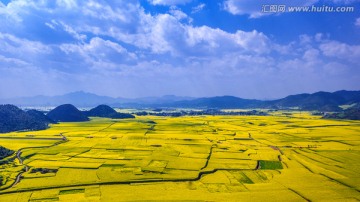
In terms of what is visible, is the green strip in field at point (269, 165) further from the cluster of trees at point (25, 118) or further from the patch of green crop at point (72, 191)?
the cluster of trees at point (25, 118)

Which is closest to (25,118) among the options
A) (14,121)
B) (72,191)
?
(14,121)

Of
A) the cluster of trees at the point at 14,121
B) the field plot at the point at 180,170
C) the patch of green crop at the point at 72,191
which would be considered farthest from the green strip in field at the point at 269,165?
the cluster of trees at the point at 14,121

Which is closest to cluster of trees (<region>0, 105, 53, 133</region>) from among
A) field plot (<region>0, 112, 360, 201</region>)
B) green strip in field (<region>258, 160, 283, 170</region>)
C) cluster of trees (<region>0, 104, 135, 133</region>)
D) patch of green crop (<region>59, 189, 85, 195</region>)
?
cluster of trees (<region>0, 104, 135, 133</region>)

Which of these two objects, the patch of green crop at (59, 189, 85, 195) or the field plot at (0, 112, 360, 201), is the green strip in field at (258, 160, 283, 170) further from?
the patch of green crop at (59, 189, 85, 195)

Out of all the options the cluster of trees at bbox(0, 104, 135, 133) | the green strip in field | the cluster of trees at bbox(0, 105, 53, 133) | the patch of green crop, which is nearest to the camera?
the patch of green crop

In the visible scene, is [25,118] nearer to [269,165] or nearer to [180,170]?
[180,170]

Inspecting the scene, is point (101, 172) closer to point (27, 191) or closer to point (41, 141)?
point (27, 191)

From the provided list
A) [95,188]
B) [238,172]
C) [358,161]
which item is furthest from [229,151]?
[95,188]

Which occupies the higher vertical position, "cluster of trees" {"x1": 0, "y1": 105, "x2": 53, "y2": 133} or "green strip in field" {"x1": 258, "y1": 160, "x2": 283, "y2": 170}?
→ "cluster of trees" {"x1": 0, "y1": 105, "x2": 53, "y2": 133}

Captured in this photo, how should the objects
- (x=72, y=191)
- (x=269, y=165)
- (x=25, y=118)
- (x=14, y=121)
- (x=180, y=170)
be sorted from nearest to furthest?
1. (x=72, y=191)
2. (x=180, y=170)
3. (x=269, y=165)
4. (x=14, y=121)
5. (x=25, y=118)
